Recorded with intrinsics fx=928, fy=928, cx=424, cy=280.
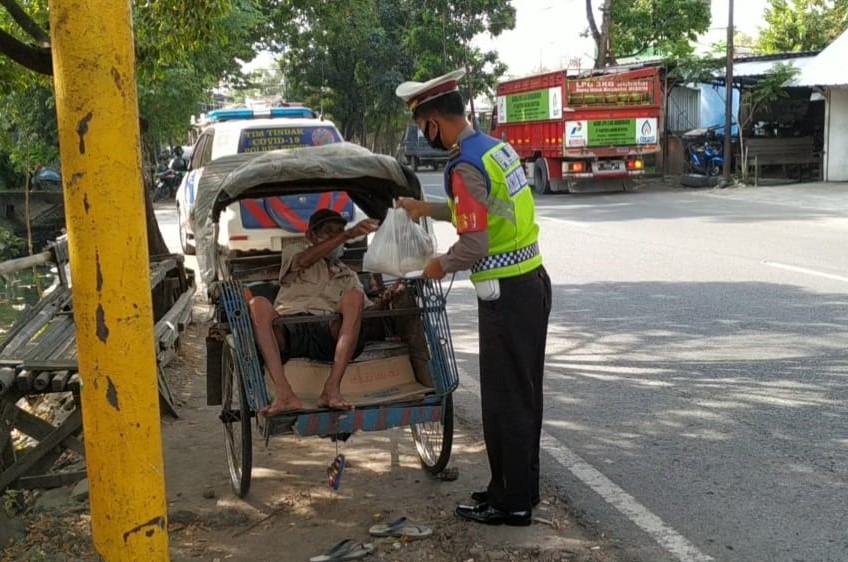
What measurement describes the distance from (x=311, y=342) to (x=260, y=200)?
6.50 metres

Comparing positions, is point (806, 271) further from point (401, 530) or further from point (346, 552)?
point (346, 552)

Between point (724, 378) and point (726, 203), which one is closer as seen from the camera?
point (724, 378)

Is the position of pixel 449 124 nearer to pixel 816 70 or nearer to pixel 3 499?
pixel 3 499

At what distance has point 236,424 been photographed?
5297mm

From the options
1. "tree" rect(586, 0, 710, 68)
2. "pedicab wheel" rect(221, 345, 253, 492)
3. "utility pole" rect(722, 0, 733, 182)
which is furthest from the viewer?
"tree" rect(586, 0, 710, 68)

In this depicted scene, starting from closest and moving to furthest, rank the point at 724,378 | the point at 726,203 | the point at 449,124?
1. the point at 449,124
2. the point at 724,378
3. the point at 726,203

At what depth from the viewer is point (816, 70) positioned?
23891 mm

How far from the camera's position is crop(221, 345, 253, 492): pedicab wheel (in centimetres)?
470

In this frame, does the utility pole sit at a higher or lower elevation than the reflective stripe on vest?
higher

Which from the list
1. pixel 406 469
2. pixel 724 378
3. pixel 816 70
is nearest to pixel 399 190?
pixel 406 469

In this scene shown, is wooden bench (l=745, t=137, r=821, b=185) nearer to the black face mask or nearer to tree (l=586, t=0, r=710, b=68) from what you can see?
tree (l=586, t=0, r=710, b=68)

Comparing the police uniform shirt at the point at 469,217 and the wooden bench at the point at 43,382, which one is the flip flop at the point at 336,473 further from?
the wooden bench at the point at 43,382

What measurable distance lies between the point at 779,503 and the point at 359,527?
6.69 feet

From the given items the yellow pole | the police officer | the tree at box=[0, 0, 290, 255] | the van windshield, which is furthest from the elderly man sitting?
the van windshield
